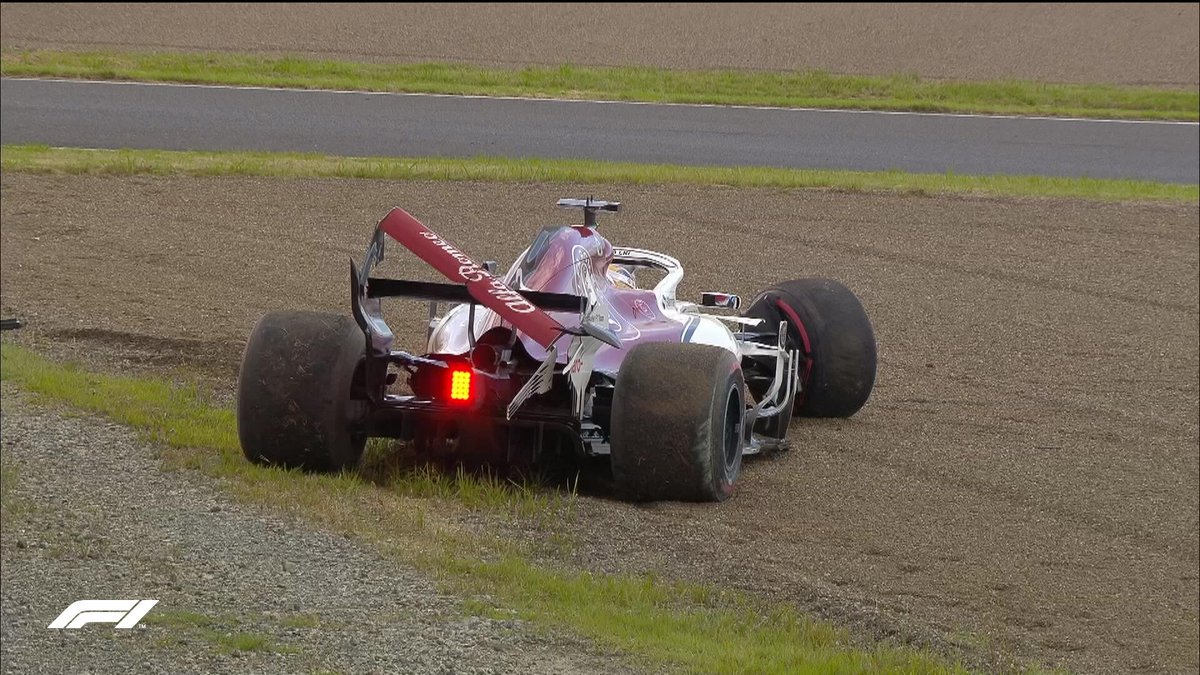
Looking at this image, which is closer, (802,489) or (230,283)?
(802,489)

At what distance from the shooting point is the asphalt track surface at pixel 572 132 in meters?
18.7

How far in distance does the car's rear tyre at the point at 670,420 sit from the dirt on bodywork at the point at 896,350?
162mm

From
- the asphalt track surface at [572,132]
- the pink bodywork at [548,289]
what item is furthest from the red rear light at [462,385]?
the asphalt track surface at [572,132]

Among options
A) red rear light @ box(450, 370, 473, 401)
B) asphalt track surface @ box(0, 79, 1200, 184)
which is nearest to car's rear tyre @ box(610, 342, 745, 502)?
red rear light @ box(450, 370, 473, 401)

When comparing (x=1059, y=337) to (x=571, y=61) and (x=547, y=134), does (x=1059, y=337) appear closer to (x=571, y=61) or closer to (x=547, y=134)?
(x=547, y=134)

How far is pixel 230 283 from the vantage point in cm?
1268

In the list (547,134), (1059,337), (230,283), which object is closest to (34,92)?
(547,134)

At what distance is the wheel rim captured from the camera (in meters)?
8.96

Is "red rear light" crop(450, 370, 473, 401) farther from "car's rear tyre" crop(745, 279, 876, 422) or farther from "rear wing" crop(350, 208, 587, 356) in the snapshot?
"car's rear tyre" crop(745, 279, 876, 422)

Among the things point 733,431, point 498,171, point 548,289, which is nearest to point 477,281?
point 548,289

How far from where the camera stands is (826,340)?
10.9 meters

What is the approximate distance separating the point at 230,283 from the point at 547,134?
7.65m

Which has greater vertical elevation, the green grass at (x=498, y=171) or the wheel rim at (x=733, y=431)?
the green grass at (x=498, y=171)

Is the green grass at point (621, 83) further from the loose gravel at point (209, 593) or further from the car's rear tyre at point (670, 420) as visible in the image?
the loose gravel at point (209, 593)
